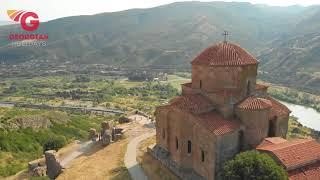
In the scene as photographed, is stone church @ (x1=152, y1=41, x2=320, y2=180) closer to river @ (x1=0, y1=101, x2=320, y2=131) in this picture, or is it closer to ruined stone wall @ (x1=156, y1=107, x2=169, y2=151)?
ruined stone wall @ (x1=156, y1=107, x2=169, y2=151)

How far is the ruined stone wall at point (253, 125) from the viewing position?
89.0 feet

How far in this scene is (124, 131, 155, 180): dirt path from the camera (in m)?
30.7

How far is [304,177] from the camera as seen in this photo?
2462cm

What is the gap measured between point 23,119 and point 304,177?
134ft

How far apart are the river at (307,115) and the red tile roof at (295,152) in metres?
61.5

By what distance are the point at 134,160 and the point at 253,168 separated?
1374 centimetres

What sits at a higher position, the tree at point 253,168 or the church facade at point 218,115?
the church facade at point 218,115

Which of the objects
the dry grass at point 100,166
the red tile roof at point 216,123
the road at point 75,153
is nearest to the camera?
the red tile roof at point 216,123

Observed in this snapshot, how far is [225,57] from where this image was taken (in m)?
29.1

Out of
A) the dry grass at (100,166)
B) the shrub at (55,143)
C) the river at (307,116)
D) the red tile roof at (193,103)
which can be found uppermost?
the red tile roof at (193,103)

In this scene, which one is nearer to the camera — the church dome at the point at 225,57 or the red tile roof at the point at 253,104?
the red tile roof at the point at 253,104

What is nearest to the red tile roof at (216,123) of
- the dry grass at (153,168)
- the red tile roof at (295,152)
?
the red tile roof at (295,152)

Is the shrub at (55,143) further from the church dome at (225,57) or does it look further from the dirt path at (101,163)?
the church dome at (225,57)

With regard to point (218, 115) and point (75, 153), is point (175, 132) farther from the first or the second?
point (75, 153)
